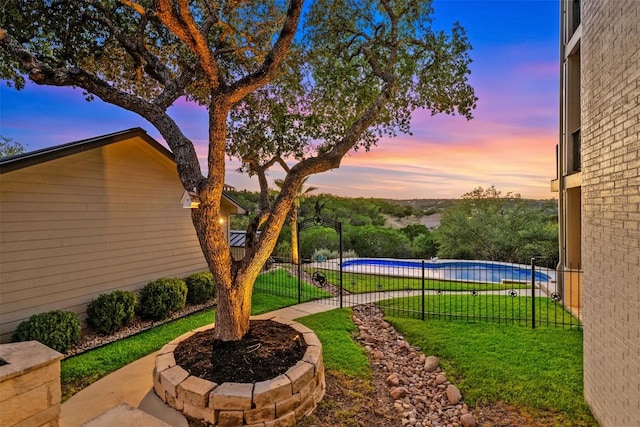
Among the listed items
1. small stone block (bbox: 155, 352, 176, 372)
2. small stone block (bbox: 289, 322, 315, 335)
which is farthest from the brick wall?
small stone block (bbox: 155, 352, 176, 372)

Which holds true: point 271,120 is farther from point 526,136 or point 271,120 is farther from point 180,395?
point 526,136

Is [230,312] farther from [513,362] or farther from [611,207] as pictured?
[611,207]

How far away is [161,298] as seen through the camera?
25.2ft

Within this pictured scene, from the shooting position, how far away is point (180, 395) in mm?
3783

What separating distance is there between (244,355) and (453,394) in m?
2.93

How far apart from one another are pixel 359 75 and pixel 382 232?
1317 cm

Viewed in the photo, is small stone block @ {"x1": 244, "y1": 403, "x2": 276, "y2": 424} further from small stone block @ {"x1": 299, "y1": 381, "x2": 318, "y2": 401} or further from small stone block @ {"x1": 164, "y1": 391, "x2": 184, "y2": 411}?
small stone block @ {"x1": 164, "y1": 391, "x2": 184, "y2": 411}

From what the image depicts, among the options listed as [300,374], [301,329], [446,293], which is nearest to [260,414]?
[300,374]

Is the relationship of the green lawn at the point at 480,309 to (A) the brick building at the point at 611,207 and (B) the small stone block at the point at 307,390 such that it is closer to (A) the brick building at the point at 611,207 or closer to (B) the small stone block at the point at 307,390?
(A) the brick building at the point at 611,207

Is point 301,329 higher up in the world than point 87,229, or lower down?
lower down

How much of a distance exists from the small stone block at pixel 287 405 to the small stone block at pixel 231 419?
42 cm

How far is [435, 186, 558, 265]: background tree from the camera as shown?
52.3 feet

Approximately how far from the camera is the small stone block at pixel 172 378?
3.84 m

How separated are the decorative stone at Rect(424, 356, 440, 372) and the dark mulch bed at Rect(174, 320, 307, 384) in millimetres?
2090
